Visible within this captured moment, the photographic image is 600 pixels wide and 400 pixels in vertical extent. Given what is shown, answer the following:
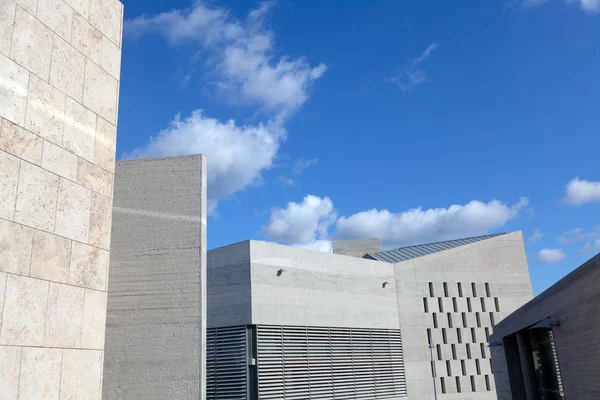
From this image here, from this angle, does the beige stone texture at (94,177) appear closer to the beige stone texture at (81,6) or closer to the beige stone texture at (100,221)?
the beige stone texture at (100,221)

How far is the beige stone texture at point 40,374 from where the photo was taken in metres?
7.31

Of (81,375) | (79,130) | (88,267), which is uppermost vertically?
(79,130)

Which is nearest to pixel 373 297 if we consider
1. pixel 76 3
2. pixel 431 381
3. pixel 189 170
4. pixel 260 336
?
pixel 431 381

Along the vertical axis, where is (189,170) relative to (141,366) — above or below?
above

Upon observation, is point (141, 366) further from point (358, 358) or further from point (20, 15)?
point (358, 358)

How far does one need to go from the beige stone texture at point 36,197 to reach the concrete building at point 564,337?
9.57m

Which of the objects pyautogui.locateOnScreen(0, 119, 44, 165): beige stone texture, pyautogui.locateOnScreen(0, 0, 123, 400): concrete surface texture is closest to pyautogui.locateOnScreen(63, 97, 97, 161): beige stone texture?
pyautogui.locateOnScreen(0, 0, 123, 400): concrete surface texture

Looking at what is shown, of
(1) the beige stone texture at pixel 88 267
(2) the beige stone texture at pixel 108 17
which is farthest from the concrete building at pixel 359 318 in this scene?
(2) the beige stone texture at pixel 108 17

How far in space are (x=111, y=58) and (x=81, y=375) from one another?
5814mm

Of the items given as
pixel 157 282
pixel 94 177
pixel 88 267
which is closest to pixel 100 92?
pixel 94 177

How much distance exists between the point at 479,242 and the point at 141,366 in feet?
76.1

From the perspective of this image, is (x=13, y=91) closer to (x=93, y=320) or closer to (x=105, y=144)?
(x=105, y=144)

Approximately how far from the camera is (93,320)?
342 inches

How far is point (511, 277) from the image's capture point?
30.6 m
